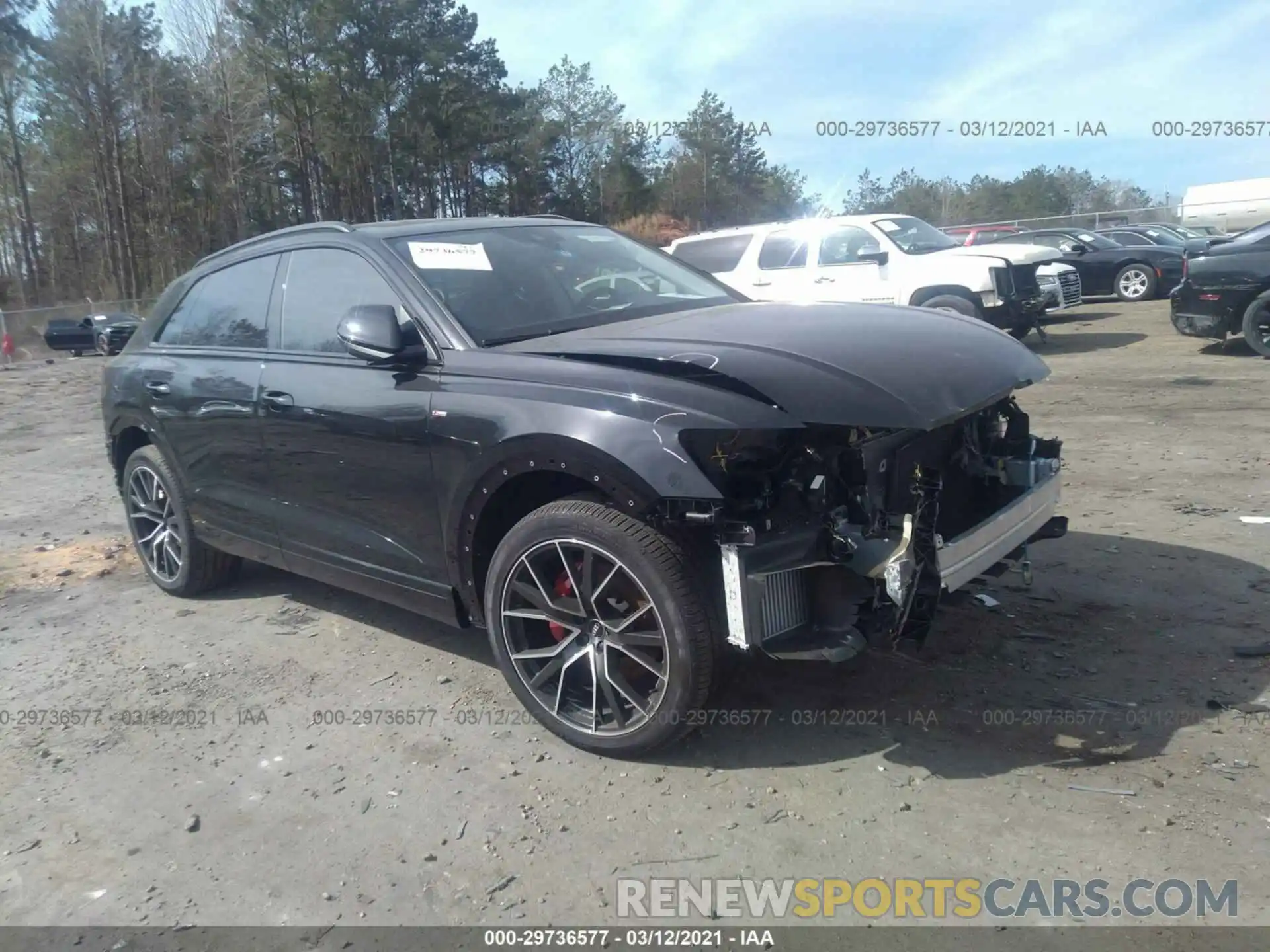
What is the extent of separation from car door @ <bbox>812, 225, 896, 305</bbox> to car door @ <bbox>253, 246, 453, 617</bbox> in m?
9.23

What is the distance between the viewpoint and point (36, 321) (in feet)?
105

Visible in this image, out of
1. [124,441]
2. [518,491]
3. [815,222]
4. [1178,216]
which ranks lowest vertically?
[518,491]

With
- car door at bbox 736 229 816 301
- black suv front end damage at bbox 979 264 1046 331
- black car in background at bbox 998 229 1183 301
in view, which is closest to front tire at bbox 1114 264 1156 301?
black car in background at bbox 998 229 1183 301

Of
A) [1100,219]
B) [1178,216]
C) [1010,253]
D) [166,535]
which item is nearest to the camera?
[166,535]

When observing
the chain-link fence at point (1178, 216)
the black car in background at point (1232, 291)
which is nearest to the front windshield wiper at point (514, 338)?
the black car in background at point (1232, 291)

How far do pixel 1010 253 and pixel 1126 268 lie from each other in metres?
7.72

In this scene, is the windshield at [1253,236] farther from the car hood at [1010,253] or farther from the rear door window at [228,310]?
the rear door window at [228,310]

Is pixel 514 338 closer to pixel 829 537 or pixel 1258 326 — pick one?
pixel 829 537

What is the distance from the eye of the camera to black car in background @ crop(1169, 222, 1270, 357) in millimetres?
11000

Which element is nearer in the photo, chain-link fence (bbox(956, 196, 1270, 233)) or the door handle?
the door handle

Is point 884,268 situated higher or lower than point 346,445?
higher

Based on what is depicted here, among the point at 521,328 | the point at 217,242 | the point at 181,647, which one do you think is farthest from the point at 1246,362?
the point at 217,242

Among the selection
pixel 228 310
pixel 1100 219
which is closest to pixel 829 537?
pixel 228 310

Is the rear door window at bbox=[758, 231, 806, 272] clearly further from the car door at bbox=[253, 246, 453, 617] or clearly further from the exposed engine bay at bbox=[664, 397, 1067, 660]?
the exposed engine bay at bbox=[664, 397, 1067, 660]
